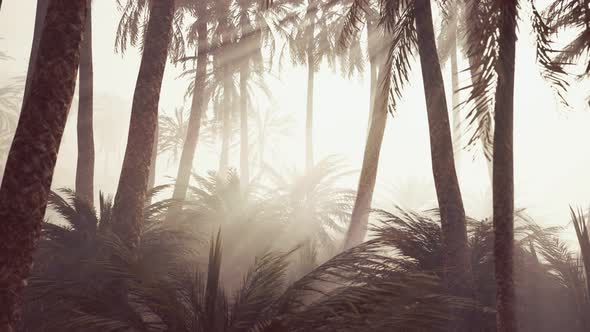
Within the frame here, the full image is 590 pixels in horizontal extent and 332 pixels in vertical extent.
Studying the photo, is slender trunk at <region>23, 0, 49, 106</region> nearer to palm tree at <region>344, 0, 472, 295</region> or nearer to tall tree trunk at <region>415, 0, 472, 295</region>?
palm tree at <region>344, 0, 472, 295</region>

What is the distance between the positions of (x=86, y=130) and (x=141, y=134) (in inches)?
184

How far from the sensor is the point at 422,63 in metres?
7.41

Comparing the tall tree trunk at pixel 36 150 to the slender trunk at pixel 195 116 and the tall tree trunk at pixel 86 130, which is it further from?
the slender trunk at pixel 195 116

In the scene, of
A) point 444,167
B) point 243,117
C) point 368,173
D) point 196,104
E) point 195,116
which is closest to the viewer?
point 444,167

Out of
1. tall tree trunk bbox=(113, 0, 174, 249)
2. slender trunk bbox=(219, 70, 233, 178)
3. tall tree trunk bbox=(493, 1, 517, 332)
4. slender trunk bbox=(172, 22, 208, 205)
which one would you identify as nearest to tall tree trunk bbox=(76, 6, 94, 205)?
slender trunk bbox=(172, 22, 208, 205)

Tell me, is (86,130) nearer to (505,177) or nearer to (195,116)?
(195,116)

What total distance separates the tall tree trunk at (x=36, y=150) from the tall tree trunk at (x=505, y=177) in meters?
4.29

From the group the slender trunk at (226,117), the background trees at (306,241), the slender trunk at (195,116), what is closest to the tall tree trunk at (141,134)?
the background trees at (306,241)

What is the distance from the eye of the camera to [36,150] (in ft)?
12.4

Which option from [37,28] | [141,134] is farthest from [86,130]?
[141,134]

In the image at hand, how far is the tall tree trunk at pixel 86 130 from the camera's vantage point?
1133 cm

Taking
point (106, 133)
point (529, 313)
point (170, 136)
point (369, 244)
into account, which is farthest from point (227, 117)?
point (106, 133)

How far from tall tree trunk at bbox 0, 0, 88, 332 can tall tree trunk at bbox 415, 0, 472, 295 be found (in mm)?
4904

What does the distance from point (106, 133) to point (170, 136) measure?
4262cm
